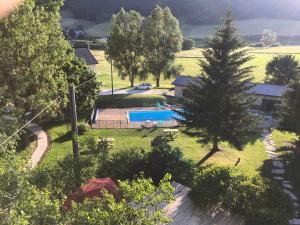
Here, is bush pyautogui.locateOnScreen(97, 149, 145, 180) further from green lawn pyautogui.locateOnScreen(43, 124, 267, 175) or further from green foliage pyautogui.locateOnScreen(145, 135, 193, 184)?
green lawn pyautogui.locateOnScreen(43, 124, 267, 175)

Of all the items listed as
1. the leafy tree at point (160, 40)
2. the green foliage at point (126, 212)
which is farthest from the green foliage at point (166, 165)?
the leafy tree at point (160, 40)

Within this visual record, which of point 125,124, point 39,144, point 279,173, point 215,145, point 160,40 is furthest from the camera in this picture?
point 160,40

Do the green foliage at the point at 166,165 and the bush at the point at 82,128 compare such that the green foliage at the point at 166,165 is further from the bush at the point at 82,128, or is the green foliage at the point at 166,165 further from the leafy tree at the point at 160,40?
the leafy tree at the point at 160,40

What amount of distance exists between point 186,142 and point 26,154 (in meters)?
13.0

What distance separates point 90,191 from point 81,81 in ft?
75.5

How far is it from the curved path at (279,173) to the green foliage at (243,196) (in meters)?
1.55

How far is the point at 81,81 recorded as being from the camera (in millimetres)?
36375

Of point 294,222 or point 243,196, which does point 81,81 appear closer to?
point 243,196


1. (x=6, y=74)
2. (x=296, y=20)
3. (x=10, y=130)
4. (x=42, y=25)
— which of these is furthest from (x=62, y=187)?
(x=296, y=20)

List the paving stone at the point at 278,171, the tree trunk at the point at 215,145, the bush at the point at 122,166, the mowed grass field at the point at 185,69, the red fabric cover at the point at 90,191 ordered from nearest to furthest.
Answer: the red fabric cover at the point at 90,191
the bush at the point at 122,166
the paving stone at the point at 278,171
the tree trunk at the point at 215,145
the mowed grass field at the point at 185,69

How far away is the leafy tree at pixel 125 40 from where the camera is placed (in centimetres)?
4888

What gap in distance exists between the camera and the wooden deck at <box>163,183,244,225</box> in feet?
50.2

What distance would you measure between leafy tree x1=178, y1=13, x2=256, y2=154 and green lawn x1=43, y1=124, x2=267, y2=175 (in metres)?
1.89

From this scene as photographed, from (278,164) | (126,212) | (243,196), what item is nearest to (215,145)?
(278,164)
